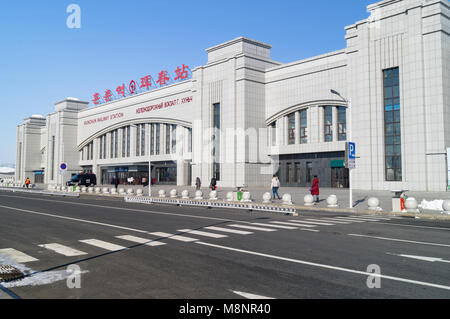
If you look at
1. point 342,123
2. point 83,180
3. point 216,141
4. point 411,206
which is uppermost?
point 342,123

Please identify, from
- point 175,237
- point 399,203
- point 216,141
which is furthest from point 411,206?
point 216,141

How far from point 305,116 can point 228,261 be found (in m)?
38.3

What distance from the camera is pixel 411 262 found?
24.6 feet

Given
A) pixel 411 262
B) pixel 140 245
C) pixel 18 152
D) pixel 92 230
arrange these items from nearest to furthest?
pixel 411 262
pixel 140 245
pixel 92 230
pixel 18 152

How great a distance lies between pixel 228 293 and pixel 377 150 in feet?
107

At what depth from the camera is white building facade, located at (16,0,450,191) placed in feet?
104

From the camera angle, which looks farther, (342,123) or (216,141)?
(216,141)

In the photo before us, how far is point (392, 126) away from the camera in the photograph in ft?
112

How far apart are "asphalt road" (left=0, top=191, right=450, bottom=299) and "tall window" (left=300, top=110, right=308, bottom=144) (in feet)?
103

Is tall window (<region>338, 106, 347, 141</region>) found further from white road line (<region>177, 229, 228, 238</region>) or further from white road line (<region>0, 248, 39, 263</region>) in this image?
white road line (<region>0, 248, 39, 263</region>)

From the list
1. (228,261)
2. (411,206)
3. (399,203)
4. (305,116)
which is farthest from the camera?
(305,116)

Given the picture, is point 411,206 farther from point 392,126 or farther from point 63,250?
point 392,126
